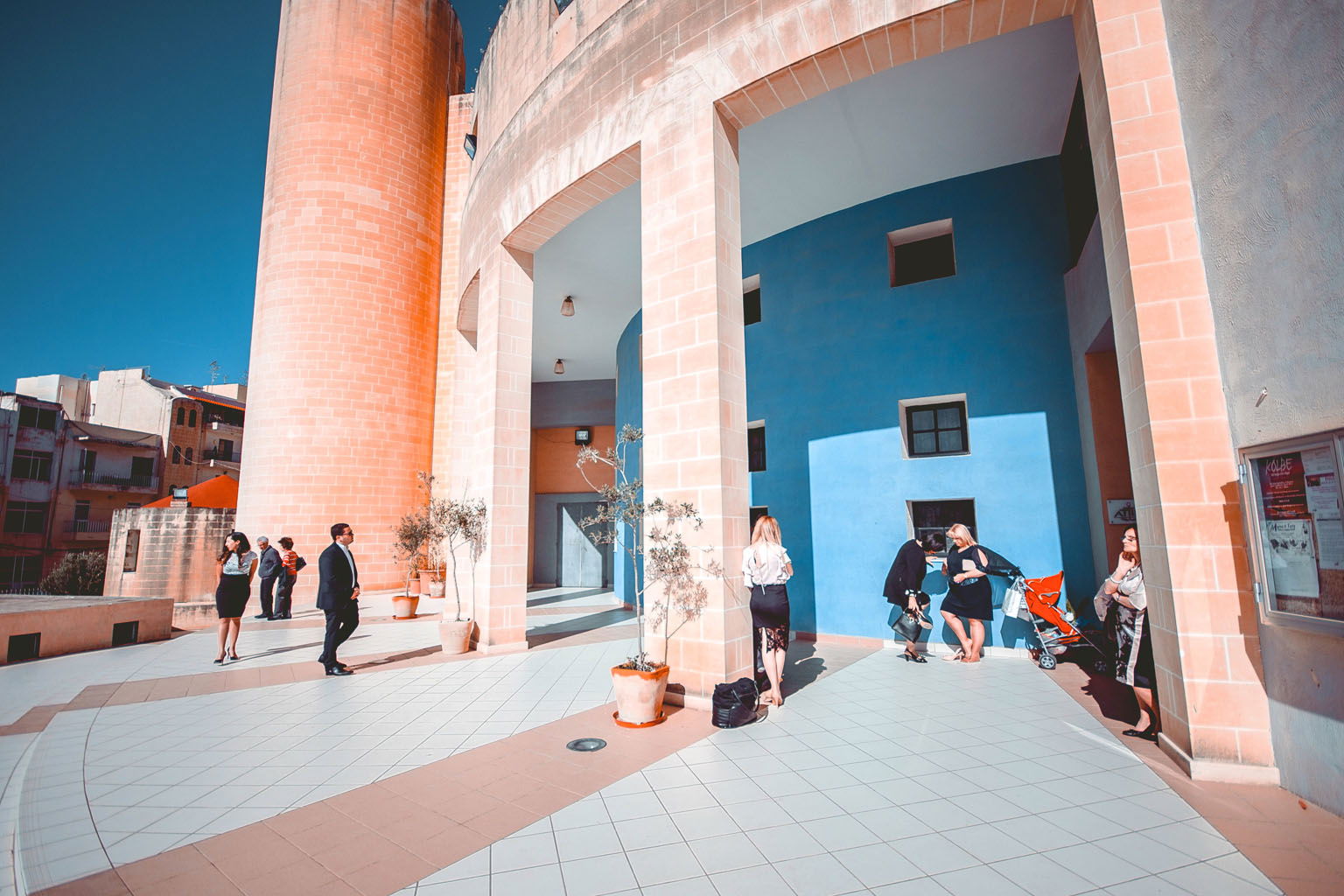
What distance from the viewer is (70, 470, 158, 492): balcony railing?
98.1 ft

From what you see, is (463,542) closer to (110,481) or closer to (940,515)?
(940,515)

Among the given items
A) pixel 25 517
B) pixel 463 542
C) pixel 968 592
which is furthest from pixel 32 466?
pixel 968 592

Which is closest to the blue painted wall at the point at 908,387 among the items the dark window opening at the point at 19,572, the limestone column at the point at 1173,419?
the limestone column at the point at 1173,419

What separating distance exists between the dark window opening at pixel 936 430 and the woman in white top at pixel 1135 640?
3479 mm

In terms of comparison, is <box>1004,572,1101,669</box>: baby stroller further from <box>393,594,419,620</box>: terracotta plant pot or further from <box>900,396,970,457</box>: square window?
<box>393,594,419,620</box>: terracotta plant pot

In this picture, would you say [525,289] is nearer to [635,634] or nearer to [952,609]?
[635,634]

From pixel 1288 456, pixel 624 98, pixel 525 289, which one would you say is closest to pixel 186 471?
pixel 525 289

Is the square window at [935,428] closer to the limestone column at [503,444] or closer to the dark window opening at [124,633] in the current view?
the limestone column at [503,444]

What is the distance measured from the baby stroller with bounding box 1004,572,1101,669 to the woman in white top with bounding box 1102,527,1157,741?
203 centimetres

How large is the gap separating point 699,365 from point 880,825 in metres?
3.79

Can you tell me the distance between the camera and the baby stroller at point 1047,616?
21.9 ft

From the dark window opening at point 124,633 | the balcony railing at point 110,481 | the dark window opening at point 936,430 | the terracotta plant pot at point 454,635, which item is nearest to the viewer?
the terracotta plant pot at point 454,635

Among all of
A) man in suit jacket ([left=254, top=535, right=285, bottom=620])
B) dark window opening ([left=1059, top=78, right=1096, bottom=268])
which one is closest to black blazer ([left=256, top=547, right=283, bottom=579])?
man in suit jacket ([left=254, top=535, right=285, bottom=620])

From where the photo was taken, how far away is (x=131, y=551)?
45.4ft
